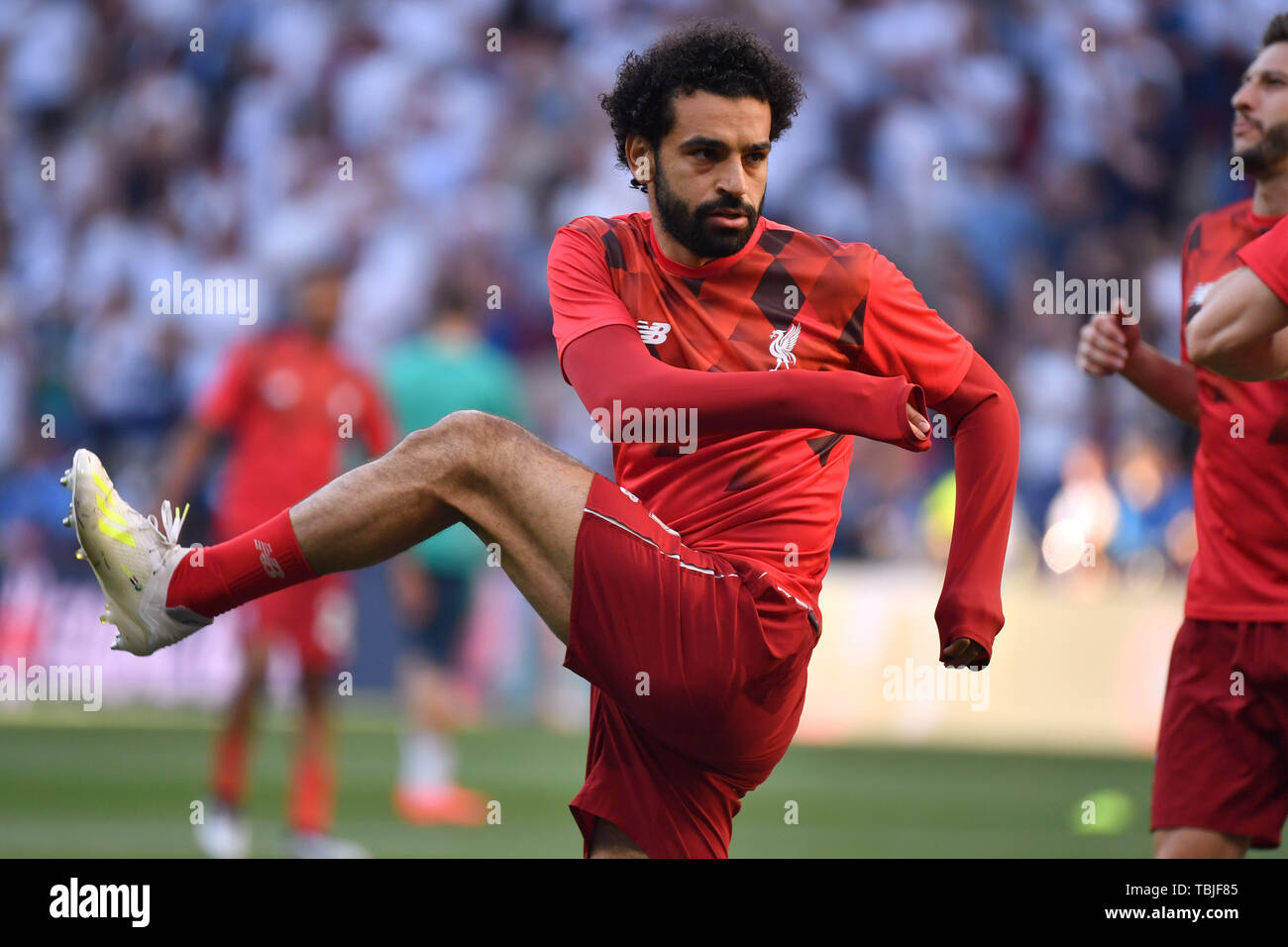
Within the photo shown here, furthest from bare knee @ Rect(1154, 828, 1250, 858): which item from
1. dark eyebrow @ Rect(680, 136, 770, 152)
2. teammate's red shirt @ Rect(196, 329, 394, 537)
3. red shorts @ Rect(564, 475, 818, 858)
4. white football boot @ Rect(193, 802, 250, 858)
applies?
teammate's red shirt @ Rect(196, 329, 394, 537)

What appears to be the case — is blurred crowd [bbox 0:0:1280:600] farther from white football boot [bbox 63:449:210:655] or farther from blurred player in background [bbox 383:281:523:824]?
white football boot [bbox 63:449:210:655]

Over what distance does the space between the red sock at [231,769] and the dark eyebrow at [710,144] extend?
4.12 metres

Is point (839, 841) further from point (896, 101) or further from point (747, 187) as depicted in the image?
point (896, 101)

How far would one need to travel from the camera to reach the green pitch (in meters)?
6.52

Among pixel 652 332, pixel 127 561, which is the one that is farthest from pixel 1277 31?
pixel 127 561

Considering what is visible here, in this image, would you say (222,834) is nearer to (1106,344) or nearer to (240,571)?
(240,571)

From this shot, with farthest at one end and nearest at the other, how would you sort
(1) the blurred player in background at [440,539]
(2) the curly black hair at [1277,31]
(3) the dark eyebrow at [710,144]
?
(1) the blurred player in background at [440,539] < (2) the curly black hair at [1277,31] < (3) the dark eyebrow at [710,144]

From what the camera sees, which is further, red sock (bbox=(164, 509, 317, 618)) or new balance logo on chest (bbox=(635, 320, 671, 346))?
new balance logo on chest (bbox=(635, 320, 671, 346))

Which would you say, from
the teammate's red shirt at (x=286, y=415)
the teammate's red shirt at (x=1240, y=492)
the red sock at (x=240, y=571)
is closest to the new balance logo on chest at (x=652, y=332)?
the red sock at (x=240, y=571)

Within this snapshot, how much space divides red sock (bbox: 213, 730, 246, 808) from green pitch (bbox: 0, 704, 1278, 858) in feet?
0.82

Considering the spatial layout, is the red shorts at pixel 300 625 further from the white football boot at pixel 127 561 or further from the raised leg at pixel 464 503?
the raised leg at pixel 464 503

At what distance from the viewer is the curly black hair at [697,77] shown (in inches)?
137

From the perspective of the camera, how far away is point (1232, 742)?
3934 millimetres

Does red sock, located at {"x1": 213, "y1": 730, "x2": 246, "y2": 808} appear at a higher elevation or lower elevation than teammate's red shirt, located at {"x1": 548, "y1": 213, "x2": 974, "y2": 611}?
lower
